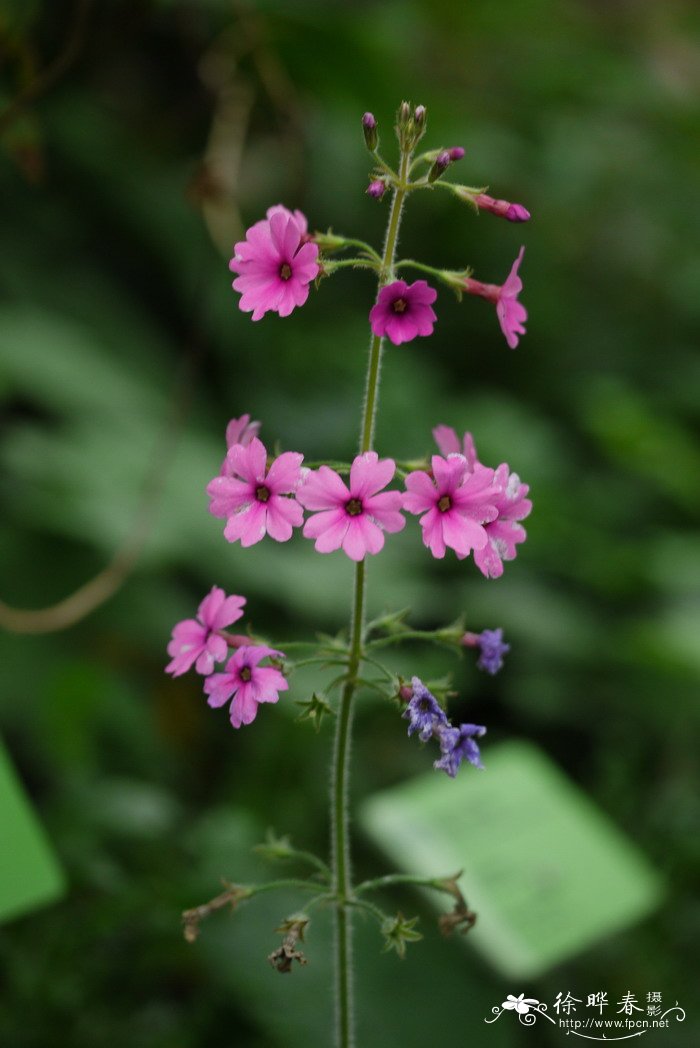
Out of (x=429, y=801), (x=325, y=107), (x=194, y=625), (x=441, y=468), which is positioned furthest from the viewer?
(x=325, y=107)

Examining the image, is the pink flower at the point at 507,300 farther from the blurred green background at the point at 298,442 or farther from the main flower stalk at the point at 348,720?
the blurred green background at the point at 298,442

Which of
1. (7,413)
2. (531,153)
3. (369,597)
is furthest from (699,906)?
(531,153)

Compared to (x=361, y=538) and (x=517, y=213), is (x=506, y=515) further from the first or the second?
(x=517, y=213)

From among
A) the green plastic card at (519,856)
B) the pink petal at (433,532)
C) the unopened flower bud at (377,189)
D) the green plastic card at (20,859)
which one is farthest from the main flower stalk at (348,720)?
the green plastic card at (519,856)

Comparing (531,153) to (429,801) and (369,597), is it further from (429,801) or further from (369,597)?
(429,801)

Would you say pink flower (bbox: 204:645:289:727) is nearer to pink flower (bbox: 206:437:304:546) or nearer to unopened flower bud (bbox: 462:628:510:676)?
pink flower (bbox: 206:437:304:546)
